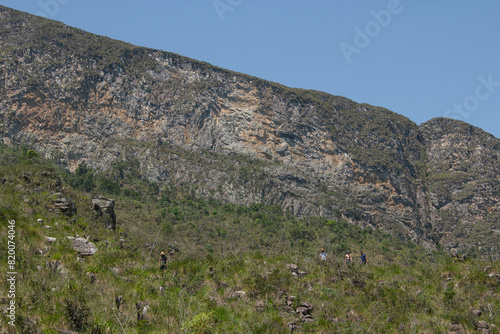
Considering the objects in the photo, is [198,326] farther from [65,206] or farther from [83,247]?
[65,206]

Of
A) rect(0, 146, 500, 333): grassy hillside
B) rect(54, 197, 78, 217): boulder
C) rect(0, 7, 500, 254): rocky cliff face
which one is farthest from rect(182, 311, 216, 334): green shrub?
rect(0, 7, 500, 254): rocky cliff face

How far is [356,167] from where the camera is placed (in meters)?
109

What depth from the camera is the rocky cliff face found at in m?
89.0

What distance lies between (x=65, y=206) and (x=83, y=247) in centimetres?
374

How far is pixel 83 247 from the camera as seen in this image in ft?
37.0

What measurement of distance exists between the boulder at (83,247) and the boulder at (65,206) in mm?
2865

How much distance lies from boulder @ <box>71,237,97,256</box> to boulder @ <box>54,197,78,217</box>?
9.40 feet

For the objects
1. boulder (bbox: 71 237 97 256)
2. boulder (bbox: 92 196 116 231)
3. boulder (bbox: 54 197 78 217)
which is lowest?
boulder (bbox: 92 196 116 231)

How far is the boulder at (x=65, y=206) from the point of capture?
1409cm

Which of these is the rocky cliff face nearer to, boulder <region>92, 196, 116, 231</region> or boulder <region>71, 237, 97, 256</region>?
boulder <region>92, 196, 116, 231</region>

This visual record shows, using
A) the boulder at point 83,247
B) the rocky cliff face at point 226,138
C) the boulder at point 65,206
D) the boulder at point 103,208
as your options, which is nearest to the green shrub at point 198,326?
the boulder at point 83,247

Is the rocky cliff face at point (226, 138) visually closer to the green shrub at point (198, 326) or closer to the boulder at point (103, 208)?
the boulder at point (103, 208)

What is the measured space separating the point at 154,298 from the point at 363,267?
674 centimetres

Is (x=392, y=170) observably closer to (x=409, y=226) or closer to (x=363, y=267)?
(x=409, y=226)
